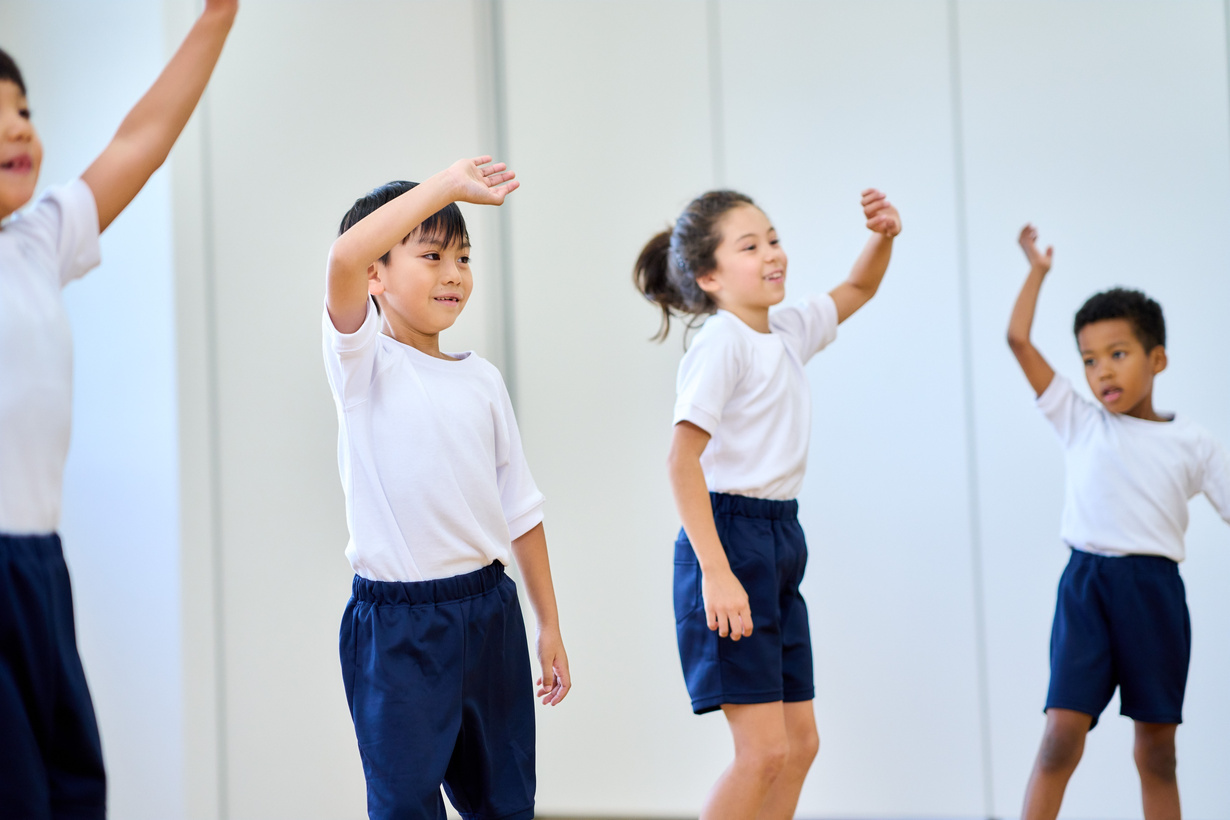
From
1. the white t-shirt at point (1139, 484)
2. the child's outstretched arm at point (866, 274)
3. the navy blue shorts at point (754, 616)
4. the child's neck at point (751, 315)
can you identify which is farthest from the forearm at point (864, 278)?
the white t-shirt at point (1139, 484)

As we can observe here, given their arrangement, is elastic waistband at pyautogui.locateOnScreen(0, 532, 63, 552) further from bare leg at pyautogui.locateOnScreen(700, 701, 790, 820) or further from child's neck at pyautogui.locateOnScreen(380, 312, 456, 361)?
bare leg at pyautogui.locateOnScreen(700, 701, 790, 820)

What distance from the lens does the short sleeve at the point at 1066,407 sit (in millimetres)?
2215

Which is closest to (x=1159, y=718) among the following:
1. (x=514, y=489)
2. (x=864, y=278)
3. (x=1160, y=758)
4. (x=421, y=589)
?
(x=1160, y=758)

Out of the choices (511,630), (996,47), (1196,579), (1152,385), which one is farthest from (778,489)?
(996,47)

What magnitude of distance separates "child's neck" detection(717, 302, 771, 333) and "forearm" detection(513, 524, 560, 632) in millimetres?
603

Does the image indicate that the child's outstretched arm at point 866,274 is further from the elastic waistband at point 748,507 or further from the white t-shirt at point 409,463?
the white t-shirt at point 409,463

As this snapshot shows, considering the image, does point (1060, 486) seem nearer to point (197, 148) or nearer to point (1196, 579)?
point (1196, 579)

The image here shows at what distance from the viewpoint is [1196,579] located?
2.37 metres

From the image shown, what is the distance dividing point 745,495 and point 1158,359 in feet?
3.39

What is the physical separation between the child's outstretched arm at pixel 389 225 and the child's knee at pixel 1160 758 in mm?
1712

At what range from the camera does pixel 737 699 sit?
1693mm

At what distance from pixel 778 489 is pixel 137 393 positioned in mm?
1227

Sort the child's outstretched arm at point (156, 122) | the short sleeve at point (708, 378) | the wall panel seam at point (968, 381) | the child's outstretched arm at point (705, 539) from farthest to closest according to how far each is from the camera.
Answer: the wall panel seam at point (968, 381) < the short sleeve at point (708, 378) < the child's outstretched arm at point (705, 539) < the child's outstretched arm at point (156, 122)

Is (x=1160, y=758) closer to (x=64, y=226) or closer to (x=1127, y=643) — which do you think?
(x=1127, y=643)
